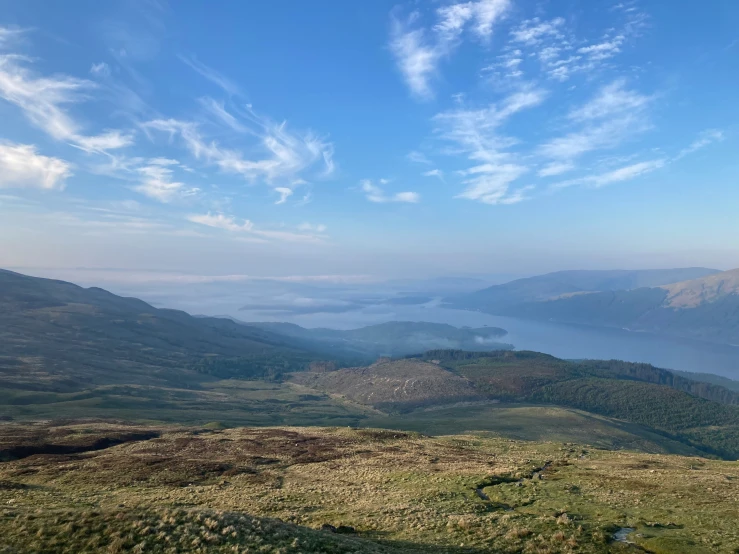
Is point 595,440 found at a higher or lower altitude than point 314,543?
lower

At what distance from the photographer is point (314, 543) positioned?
1970 cm

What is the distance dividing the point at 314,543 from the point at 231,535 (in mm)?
3850

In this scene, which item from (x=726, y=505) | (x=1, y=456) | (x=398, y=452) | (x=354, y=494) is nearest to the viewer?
(x=726, y=505)

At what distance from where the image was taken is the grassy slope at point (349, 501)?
19406mm

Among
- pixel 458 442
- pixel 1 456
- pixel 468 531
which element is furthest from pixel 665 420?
pixel 1 456

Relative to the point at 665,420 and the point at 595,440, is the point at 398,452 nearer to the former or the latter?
the point at 595,440

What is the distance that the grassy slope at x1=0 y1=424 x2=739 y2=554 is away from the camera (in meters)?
19.4

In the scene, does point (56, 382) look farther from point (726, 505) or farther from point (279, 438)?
point (726, 505)

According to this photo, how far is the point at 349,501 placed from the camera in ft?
109

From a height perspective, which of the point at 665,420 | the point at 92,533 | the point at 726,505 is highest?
the point at 92,533

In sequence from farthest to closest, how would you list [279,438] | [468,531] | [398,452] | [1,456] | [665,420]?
1. [665,420]
2. [279,438]
3. [398,452]
4. [1,456]
5. [468,531]

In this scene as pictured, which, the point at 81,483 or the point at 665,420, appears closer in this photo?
the point at 81,483

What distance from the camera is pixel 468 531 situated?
78.1 feet

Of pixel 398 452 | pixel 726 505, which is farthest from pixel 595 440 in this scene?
pixel 726 505
